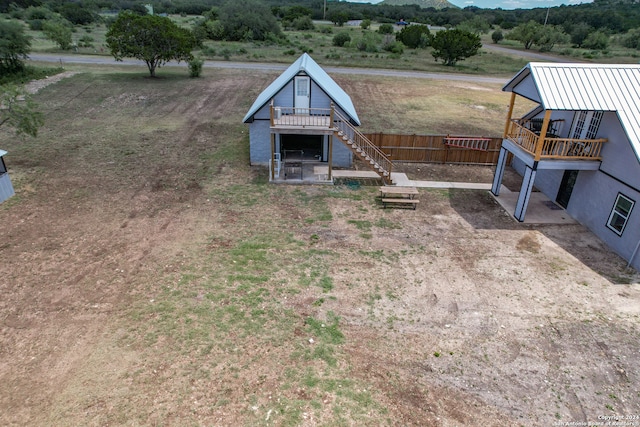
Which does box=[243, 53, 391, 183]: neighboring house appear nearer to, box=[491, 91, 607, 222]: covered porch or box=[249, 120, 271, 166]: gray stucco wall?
box=[249, 120, 271, 166]: gray stucco wall

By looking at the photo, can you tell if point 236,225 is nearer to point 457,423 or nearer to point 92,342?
point 92,342

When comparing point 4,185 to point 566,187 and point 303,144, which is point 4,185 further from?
point 566,187

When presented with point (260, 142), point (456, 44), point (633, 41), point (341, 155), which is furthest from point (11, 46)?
point (633, 41)

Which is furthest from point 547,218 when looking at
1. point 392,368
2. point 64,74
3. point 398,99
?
point 64,74

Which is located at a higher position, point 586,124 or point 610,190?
point 586,124

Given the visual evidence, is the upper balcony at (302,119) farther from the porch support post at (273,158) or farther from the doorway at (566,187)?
the doorway at (566,187)

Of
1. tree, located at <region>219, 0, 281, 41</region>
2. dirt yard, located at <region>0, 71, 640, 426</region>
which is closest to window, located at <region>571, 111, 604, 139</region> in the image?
dirt yard, located at <region>0, 71, 640, 426</region>
